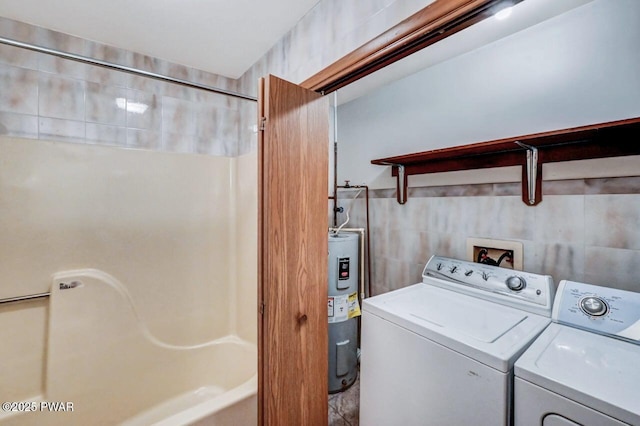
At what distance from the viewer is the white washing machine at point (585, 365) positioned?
714 mm

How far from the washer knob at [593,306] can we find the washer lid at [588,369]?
0.29ft

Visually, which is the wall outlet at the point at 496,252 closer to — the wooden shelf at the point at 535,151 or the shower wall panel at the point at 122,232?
the wooden shelf at the point at 535,151

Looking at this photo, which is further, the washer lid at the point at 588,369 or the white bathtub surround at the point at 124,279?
the white bathtub surround at the point at 124,279

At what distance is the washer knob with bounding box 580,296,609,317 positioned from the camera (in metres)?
1.06

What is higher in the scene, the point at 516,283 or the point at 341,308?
the point at 516,283

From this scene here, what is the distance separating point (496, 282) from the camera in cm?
143

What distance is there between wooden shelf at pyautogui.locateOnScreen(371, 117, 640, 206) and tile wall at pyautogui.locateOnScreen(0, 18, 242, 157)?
4.68 ft

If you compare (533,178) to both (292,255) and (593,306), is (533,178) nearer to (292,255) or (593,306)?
(593,306)

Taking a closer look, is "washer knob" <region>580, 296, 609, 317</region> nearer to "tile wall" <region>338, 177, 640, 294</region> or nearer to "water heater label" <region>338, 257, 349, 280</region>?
"tile wall" <region>338, 177, 640, 294</region>

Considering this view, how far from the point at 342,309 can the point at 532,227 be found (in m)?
1.26

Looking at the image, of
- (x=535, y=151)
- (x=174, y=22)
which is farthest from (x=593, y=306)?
(x=174, y=22)

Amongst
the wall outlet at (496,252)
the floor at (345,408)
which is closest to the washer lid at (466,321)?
the wall outlet at (496,252)

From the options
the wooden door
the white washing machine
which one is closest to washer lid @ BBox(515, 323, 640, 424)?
the white washing machine

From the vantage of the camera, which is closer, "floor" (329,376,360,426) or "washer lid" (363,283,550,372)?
"washer lid" (363,283,550,372)
